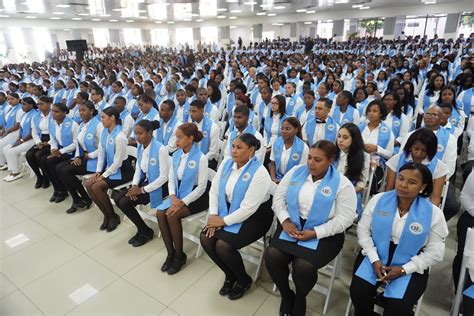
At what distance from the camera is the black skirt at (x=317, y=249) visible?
77.6 inches

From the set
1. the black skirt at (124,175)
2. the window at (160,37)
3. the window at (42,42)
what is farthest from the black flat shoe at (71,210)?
the window at (160,37)

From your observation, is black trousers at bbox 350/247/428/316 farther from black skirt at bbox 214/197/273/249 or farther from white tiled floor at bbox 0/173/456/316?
black skirt at bbox 214/197/273/249

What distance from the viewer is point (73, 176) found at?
3705 millimetres

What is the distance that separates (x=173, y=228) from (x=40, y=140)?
10.4 feet

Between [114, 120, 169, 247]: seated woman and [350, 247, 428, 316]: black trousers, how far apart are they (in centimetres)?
198

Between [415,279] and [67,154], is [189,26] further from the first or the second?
[415,279]

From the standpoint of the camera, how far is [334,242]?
2.10 metres

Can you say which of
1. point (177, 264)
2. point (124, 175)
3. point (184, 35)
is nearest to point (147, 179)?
point (124, 175)

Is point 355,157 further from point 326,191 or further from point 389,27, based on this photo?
point 389,27

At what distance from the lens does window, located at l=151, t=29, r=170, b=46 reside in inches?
1234

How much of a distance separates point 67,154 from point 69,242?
4.59 ft

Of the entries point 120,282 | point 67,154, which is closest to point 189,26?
point 67,154

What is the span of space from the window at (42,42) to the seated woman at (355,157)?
26.4 metres

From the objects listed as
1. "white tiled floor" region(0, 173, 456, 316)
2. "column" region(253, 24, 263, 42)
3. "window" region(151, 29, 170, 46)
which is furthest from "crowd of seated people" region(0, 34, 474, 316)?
"window" region(151, 29, 170, 46)
